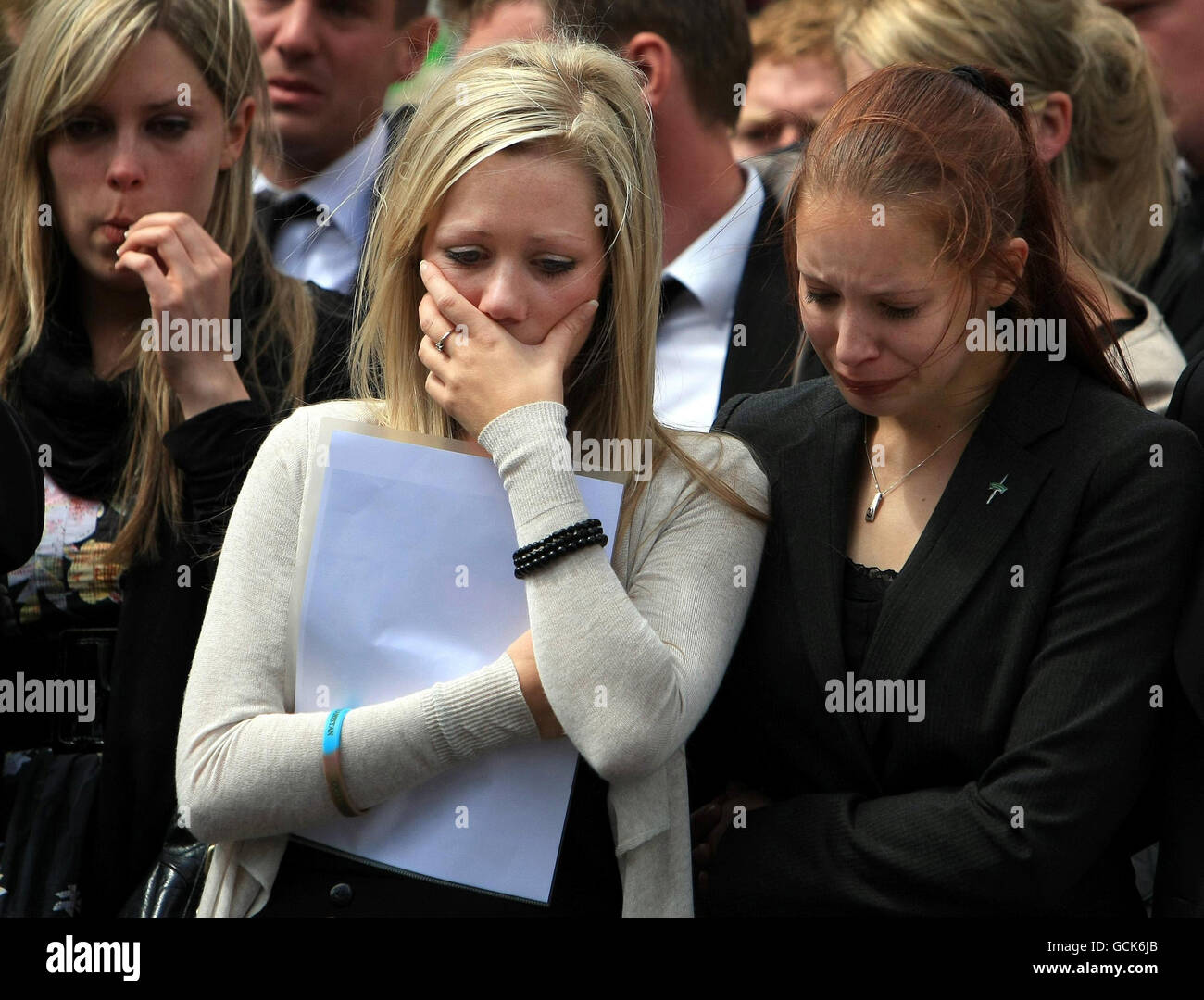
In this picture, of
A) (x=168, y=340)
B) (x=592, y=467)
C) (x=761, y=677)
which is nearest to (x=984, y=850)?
(x=761, y=677)

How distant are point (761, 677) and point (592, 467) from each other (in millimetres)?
448

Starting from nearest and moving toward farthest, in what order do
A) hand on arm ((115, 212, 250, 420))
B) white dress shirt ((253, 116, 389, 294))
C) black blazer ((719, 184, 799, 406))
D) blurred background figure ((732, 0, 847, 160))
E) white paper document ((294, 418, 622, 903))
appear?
white paper document ((294, 418, 622, 903))
hand on arm ((115, 212, 250, 420))
black blazer ((719, 184, 799, 406))
white dress shirt ((253, 116, 389, 294))
blurred background figure ((732, 0, 847, 160))

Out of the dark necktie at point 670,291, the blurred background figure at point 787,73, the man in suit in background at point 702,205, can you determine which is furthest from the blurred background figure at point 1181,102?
the dark necktie at point 670,291

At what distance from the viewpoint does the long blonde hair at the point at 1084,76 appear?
3.65m

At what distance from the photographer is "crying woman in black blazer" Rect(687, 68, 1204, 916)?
2230 millimetres

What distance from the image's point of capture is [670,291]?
3.88 metres

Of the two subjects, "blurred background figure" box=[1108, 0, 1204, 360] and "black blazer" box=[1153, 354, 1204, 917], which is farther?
"blurred background figure" box=[1108, 0, 1204, 360]

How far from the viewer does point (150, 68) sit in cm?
328

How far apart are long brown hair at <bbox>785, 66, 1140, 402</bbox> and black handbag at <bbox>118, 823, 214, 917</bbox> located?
147cm

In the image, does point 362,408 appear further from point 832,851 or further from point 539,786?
point 832,851

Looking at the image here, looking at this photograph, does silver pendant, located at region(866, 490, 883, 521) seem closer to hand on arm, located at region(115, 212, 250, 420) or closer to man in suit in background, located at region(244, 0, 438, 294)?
hand on arm, located at region(115, 212, 250, 420)

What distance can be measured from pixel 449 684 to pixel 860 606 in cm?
68

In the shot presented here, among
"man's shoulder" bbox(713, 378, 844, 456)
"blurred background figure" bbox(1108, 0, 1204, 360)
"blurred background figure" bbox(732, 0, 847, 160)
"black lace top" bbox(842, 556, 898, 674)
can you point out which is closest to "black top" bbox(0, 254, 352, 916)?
"man's shoulder" bbox(713, 378, 844, 456)

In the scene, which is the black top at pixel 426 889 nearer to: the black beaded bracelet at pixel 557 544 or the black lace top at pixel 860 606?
the black beaded bracelet at pixel 557 544
